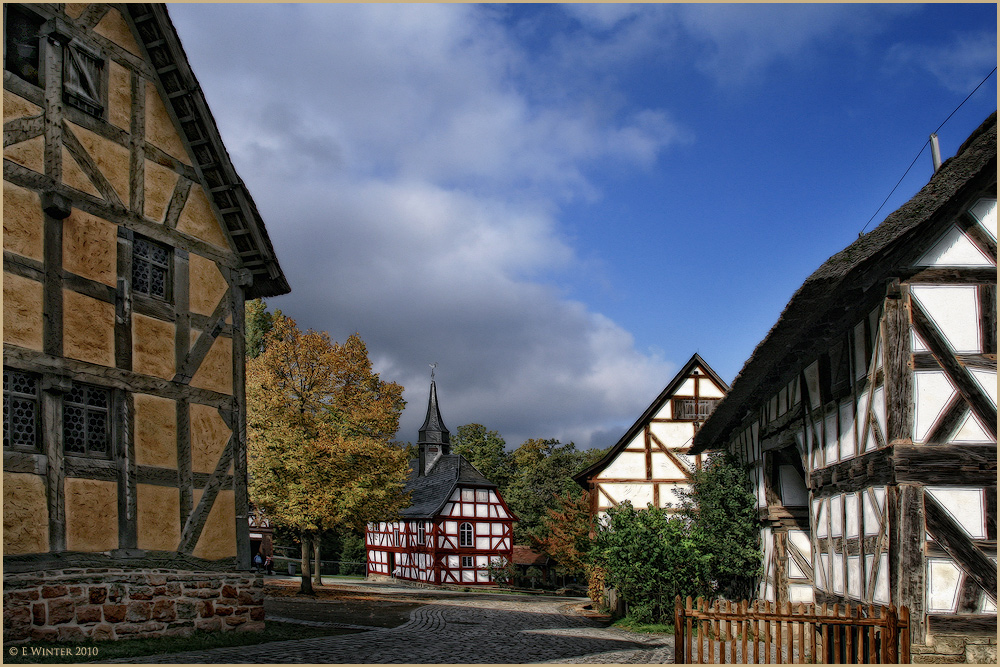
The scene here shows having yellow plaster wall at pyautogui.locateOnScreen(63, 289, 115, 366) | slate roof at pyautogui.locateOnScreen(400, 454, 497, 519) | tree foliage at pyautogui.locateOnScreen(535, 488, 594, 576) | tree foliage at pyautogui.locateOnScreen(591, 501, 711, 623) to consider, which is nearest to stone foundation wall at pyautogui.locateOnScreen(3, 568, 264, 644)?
yellow plaster wall at pyautogui.locateOnScreen(63, 289, 115, 366)

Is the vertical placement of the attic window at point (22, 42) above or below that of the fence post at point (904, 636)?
above

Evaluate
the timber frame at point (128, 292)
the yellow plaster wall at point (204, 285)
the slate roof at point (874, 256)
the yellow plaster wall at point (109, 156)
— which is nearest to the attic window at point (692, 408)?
the slate roof at point (874, 256)

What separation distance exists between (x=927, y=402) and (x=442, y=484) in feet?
136

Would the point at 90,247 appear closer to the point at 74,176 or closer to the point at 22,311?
the point at 74,176

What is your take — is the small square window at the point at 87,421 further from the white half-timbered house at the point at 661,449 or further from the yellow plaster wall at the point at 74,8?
the white half-timbered house at the point at 661,449


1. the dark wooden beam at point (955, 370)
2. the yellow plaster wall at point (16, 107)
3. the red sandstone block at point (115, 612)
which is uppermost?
the yellow plaster wall at point (16, 107)

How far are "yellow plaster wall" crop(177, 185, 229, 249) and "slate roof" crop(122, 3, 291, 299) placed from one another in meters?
0.17

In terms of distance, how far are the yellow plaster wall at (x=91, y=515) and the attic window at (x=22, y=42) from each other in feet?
19.3

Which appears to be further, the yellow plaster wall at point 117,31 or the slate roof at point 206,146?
the slate roof at point 206,146

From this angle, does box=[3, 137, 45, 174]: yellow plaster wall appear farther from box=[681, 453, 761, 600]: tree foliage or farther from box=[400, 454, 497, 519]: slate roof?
box=[400, 454, 497, 519]: slate roof

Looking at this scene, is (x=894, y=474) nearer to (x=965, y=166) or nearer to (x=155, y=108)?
(x=965, y=166)

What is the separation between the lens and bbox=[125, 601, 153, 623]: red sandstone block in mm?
11922

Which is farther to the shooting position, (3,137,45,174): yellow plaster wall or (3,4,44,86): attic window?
(3,4,44,86): attic window

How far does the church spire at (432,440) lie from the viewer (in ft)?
198
